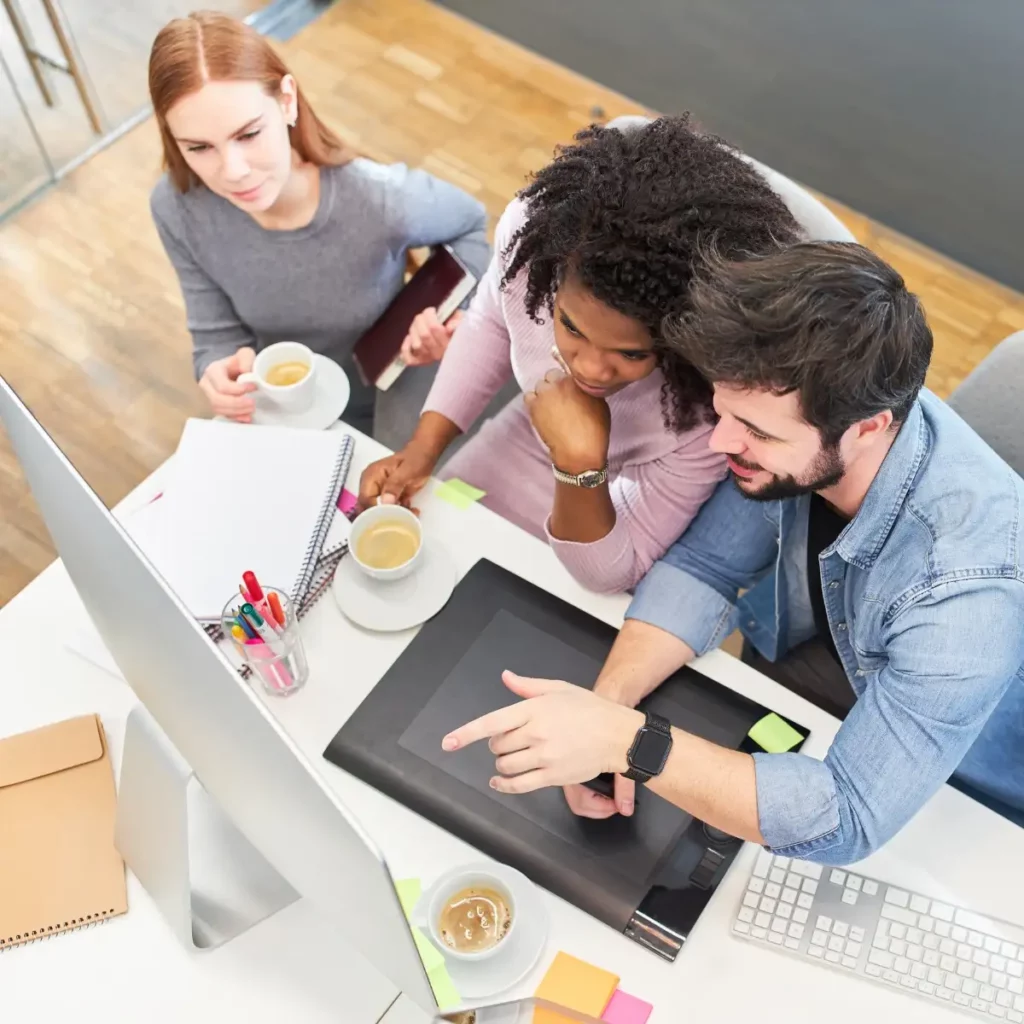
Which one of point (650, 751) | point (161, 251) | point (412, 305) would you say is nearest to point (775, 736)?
point (650, 751)

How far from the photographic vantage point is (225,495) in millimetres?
1384

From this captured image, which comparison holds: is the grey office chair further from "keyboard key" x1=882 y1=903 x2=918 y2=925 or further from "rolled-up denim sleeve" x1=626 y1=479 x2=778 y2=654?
"keyboard key" x1=882 y1=903 x2=918 y2=925

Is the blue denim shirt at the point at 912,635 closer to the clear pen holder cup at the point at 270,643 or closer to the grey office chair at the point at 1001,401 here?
the grey office chair at the point at 1001,401

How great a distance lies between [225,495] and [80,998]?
0.59 metres

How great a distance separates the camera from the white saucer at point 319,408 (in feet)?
4.87

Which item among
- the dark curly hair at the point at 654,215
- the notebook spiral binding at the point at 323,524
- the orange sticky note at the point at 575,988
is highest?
the dark curly hair at the point at 654,215

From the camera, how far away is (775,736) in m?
1.21

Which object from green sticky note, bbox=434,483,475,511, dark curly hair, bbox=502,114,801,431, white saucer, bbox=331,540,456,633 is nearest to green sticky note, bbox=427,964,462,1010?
white saucer, bbox=331,540,456,633

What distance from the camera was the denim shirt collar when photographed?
3.67ft

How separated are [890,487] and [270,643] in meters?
0.68

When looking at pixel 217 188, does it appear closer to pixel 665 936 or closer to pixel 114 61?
pixel 665 936

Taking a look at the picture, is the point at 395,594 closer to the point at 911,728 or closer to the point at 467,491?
the point at 467,491

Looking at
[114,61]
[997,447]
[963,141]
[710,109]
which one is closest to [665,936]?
[997,447]

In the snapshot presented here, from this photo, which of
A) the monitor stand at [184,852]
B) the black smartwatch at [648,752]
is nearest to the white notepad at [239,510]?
the monitor stand at [184,852]
